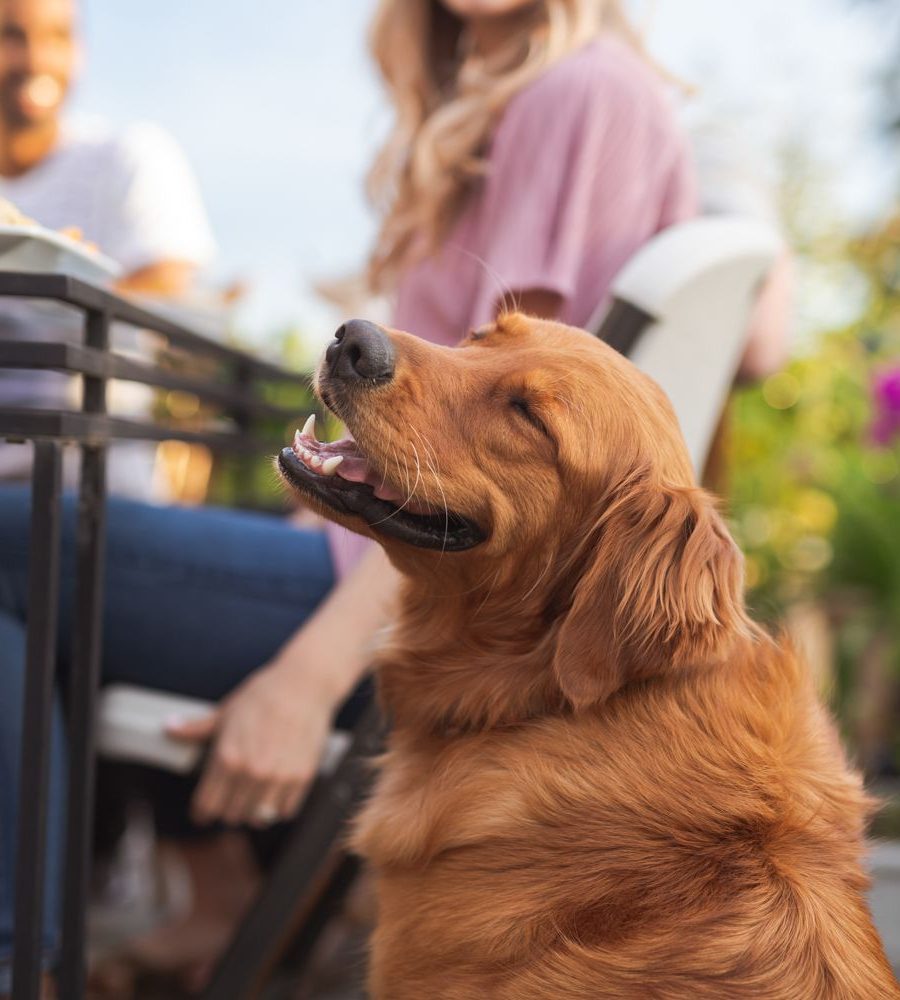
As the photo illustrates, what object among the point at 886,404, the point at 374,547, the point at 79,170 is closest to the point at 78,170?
the point at 79,170

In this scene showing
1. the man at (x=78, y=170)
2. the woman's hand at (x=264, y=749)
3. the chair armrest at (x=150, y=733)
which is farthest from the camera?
the man at (x=78, y=170)

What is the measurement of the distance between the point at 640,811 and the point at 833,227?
30.4 ft

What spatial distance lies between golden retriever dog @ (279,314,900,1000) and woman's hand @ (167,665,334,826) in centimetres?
17

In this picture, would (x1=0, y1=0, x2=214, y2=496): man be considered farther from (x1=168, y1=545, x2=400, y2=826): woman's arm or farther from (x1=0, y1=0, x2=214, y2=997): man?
(x1=168, y1=545, x2=400, y2=826): woman's arm

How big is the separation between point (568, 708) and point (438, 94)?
1668mm

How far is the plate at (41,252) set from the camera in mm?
1583

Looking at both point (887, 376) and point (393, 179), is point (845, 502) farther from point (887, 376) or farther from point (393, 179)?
point (393, 179)

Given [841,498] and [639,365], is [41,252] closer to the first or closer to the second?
[639,365]

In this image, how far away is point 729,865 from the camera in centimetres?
139

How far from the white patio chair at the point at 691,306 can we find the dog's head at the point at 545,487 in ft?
0.72

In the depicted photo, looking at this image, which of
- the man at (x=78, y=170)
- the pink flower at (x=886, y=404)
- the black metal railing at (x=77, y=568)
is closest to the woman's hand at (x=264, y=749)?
the black metal railing at (x=77, y=568)

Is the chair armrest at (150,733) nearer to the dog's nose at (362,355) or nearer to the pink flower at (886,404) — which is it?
the dog's nose at (362,355)

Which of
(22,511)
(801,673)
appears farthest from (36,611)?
(801,673)

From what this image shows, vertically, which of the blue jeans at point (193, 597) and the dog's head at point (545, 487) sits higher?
the dog's head at point (545, 487)
